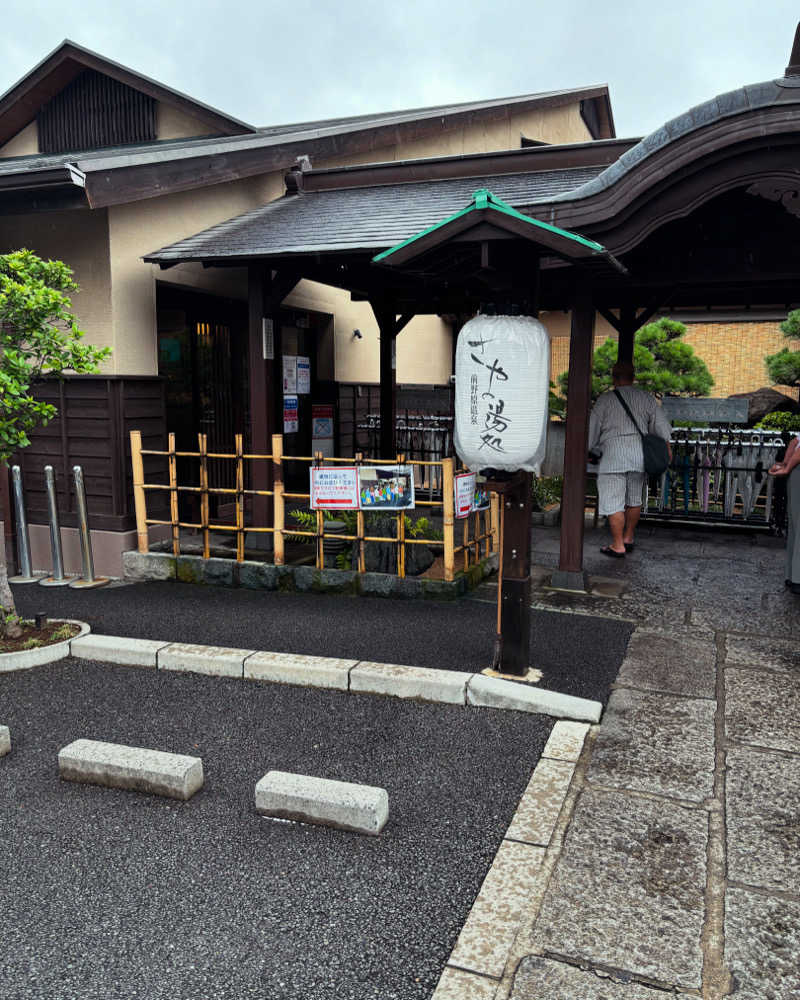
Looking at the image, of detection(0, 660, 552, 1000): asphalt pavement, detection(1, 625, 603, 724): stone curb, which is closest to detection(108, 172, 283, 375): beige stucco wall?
detection(1, 625, 603, 724): stone curb

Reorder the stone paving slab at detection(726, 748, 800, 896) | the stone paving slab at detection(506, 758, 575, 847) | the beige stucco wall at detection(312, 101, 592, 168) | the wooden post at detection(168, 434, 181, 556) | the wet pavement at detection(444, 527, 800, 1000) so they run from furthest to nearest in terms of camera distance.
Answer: the beige stucco wall at detection(312, 101, 592, 168)
the wooden post at detection(168, 434, 181, 556)
the stone paving slab at detection(506, 758, 575, 847)
the stone paving slab at detection(726, 748, 800, 896)
the wet pavement at detection(444, 527, 800, 1000)

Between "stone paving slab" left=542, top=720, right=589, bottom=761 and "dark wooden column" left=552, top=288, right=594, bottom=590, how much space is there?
2.88 m

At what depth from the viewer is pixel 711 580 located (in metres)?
7.62

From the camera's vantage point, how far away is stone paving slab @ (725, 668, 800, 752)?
13.9 ft

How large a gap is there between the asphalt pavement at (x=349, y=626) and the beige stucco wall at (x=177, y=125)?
25.9ft

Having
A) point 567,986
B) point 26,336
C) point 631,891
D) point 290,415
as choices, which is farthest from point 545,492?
point 567,986

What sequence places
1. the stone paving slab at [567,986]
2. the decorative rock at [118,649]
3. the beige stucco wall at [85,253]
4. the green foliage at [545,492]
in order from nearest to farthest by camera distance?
1. the stone paving slab at [567,986]
2. the decorative rock at [118,649]
3. the beige stucco wall at [85,253]
4. the green foliage at [545,492]

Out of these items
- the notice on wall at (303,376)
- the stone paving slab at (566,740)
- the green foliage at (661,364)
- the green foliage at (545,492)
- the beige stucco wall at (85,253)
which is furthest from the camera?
the green foliage at (661,364)

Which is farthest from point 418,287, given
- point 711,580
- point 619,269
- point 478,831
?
point 478,831

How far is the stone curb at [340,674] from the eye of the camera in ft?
15.2

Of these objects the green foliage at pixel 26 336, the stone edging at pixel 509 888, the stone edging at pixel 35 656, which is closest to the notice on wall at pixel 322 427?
the green foliage at pixel 26 336

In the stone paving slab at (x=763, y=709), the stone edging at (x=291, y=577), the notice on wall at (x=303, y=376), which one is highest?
the notice on wall at (x=303, y=376)

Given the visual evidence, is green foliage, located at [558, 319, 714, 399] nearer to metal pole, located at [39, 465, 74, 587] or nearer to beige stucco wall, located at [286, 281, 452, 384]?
beige stucco wall, located at [286, 281, 452, 384]

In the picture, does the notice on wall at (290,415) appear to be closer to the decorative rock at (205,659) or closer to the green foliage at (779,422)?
the decorative rock at (205,659)
